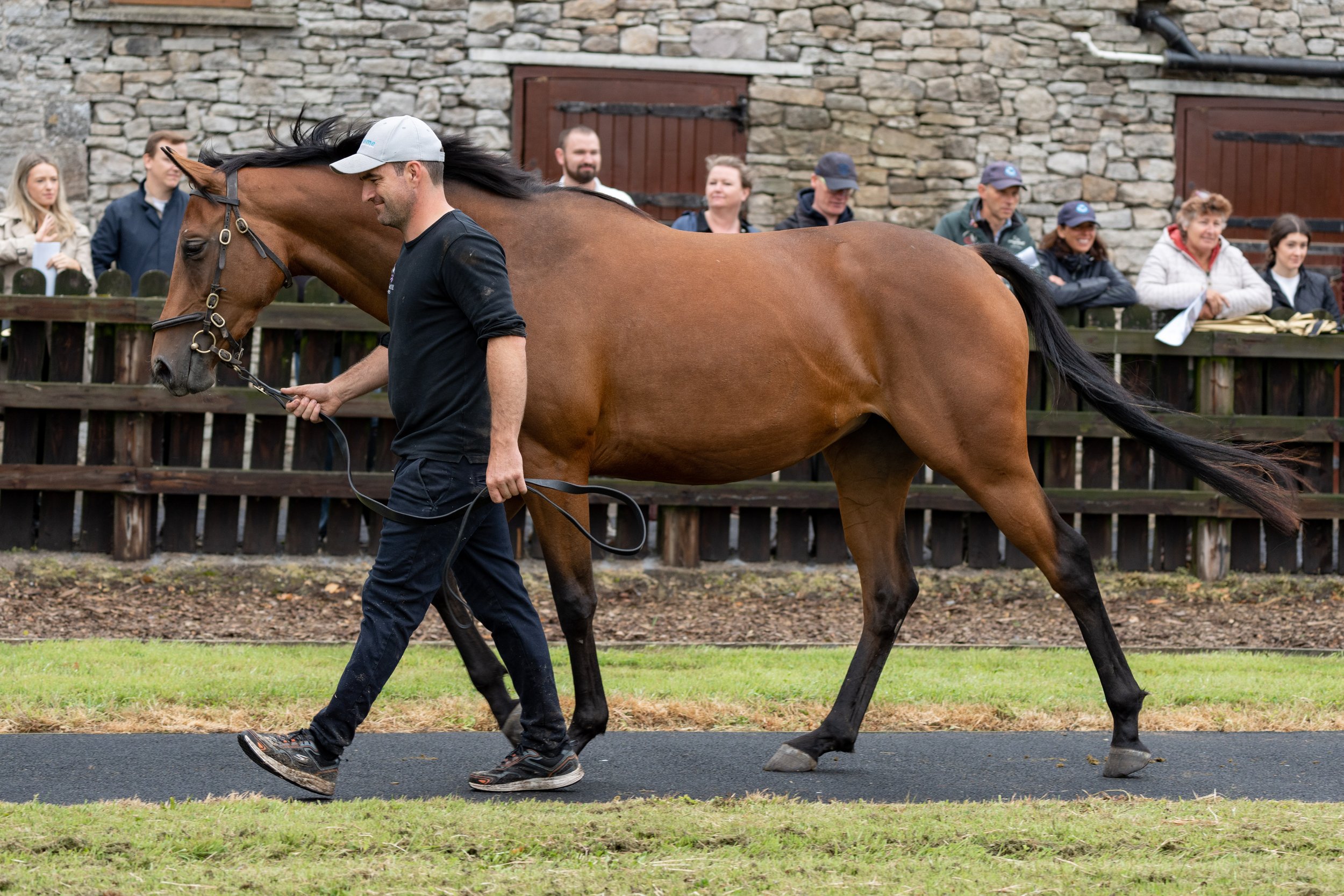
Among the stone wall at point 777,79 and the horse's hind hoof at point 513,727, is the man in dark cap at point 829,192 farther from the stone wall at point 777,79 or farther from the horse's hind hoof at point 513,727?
the stone wall at point 777,79

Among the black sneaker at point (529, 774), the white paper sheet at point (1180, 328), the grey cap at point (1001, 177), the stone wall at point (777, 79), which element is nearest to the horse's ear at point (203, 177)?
the black sneaker at point (529, 774)

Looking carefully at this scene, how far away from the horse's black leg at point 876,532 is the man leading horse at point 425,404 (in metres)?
1.50

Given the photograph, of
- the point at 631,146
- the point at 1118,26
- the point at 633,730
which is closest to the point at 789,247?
the point at 633,730

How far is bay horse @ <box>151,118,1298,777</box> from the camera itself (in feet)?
16.1

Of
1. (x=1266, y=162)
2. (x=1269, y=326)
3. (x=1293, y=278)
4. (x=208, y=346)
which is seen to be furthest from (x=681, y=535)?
(x=1266, y=162)

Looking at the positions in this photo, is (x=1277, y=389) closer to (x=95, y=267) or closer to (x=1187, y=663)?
(x=1187, y=663)

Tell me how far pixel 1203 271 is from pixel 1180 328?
0.70 m

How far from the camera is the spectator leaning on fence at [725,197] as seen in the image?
8.66 m

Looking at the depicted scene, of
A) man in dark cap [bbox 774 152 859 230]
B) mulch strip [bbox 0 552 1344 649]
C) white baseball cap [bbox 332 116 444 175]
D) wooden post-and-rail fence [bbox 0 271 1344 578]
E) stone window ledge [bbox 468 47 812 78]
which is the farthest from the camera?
stone window ledge [bbox 468 47 812 78]

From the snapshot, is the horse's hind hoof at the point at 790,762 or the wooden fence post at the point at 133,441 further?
the wooden fence post at the point at 133,441

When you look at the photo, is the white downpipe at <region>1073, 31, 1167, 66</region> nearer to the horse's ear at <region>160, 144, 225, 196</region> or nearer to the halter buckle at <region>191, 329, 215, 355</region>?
the horse's ear at <region>160, 144, 225, 196</region>

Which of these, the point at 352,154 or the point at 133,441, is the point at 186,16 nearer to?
the point at 133,441

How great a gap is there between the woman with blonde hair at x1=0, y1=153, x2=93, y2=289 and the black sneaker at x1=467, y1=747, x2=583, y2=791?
5828mm

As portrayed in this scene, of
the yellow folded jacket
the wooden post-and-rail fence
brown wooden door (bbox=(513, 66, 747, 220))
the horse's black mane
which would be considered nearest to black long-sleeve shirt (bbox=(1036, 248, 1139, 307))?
the wooden post-and-rail fence
